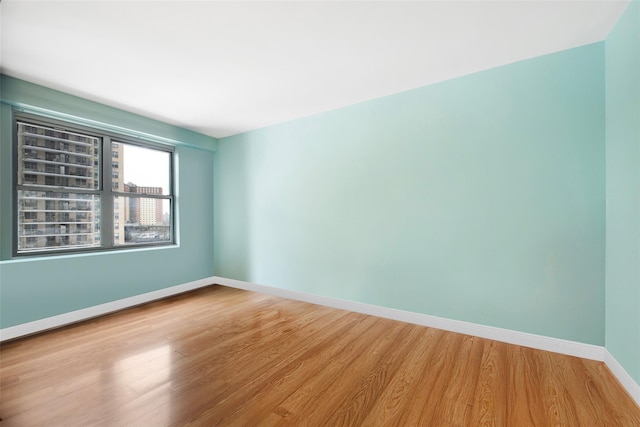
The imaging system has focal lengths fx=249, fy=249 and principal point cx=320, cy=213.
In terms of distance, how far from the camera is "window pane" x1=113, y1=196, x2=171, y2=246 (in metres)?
3.50

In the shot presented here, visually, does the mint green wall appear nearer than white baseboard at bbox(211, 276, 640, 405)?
No

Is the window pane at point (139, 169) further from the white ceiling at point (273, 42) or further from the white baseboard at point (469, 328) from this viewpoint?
the white baseboard at point (469, 328)

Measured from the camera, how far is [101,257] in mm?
3158

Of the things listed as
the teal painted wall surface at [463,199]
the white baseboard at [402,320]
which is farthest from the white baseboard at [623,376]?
the teal painted wall surface at [463,199]

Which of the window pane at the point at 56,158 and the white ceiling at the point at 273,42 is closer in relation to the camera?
the white ceiling at the point at 273,42

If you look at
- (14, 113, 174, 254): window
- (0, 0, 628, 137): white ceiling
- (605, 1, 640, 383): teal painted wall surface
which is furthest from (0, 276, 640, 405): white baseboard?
(0, 0, 628, 137): white ceiling

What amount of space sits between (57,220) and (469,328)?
15.6 feet

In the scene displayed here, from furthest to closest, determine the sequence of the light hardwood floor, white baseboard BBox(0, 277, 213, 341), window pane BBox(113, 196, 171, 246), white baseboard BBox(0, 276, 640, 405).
A: window pane BBox(113, 196, 171, 246) < white baseboard BBox(0, 277, 213, 341) < white baseboard BBox(0, 276, 640, 405) < the light hardwood floor

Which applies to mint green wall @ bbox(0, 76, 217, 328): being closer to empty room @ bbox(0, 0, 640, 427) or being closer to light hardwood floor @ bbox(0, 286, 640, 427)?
empty room @ bbox(0, 0, 640, 427)

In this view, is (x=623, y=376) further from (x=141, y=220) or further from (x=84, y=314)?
(x=141, y=220)

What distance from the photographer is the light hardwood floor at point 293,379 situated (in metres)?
1.51

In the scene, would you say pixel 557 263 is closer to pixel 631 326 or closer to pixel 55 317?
pixel 631 326

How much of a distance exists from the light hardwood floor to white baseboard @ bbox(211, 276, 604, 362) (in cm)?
8

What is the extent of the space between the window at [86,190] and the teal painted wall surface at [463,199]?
1.90m
